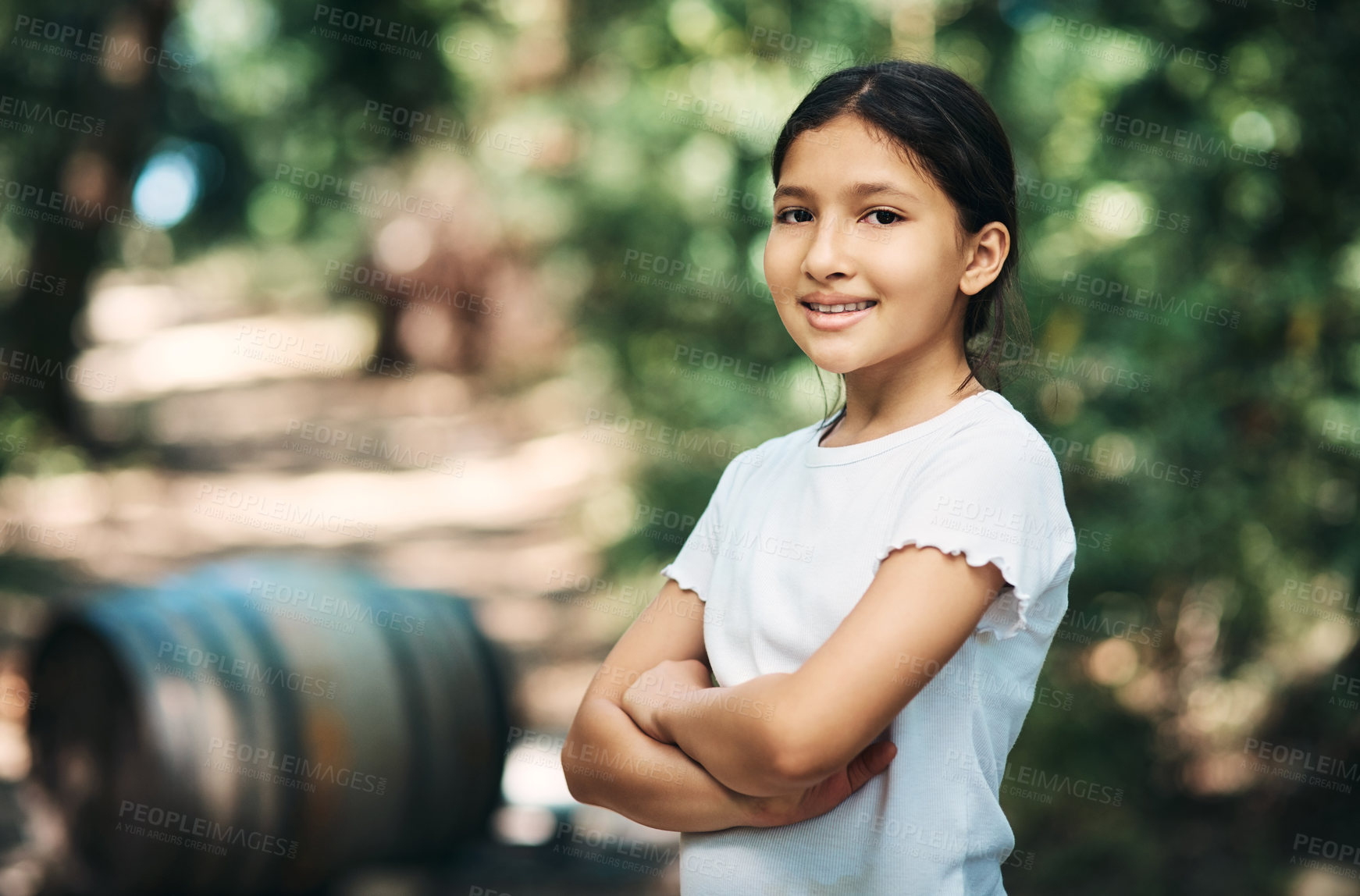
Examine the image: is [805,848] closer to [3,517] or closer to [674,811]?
[674,811]

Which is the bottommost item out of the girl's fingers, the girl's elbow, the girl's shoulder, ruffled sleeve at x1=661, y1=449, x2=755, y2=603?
the girl's fingers

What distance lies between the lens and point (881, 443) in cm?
141

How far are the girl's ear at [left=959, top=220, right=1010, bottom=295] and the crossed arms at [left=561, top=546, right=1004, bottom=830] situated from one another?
1.20 feet

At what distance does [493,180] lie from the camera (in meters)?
6.62

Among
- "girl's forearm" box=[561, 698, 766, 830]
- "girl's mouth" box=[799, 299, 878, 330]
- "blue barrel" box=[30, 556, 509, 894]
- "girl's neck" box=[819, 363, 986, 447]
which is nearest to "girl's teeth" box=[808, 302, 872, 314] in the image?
"girl's mouth" box=[799, 299, 878, 330]

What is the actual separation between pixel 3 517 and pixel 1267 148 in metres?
7.79

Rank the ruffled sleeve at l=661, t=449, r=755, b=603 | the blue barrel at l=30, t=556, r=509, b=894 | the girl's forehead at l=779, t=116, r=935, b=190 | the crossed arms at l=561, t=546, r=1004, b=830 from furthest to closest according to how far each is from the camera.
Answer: the blue barrel at l=30, t=556, r=509, b=894
the ruffled sleeve at l=661, t=449, r=755, b=603
the girl's forehead at l=779, t=116, r=935, b=190
the crossed arms at l=561, t=546, r=1004, b=830

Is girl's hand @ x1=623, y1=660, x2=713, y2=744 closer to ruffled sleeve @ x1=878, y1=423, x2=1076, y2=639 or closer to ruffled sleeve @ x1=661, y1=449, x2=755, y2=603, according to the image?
ruffled sleeve @ x1=661, y1=449, x2=755, y2=603

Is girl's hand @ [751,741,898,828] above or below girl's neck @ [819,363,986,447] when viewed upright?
below

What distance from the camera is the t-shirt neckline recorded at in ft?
4.55

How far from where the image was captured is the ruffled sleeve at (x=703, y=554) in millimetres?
1546

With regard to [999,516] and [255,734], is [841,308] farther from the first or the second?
[255,734]

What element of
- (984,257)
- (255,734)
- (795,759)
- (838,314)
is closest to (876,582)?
(795,759)

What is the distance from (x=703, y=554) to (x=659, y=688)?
0.64 ft
